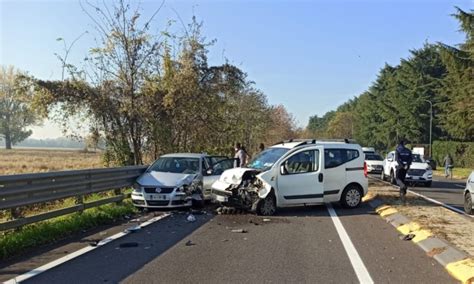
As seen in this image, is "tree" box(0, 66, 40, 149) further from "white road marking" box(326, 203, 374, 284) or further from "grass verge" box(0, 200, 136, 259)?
"white road marking" box(326, 203, 374, 284)

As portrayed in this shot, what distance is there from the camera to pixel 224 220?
12.3 m

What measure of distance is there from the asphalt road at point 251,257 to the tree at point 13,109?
36.6ft

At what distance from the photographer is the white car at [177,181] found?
1366 cm

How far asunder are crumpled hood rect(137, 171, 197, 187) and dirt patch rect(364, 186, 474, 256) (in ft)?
18.5

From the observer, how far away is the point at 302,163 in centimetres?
1423

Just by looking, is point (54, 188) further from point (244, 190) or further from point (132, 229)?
point (244, 190)

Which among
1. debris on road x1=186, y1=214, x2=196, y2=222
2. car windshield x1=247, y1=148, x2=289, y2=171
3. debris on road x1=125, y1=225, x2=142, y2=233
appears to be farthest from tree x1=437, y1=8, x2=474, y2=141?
debris on road x1=125, y1=225, x2=142, y2=233

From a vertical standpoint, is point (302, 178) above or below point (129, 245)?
above

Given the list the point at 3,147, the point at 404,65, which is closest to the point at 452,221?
the point at 3,147

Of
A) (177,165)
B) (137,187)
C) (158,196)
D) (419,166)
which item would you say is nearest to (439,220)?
(158,196)

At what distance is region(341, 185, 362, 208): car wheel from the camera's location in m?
14.7

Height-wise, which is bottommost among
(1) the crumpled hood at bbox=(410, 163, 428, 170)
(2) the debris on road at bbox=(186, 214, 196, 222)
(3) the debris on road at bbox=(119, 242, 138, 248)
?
(3) the debris on road at bbox=(119, 242, 138, 248)

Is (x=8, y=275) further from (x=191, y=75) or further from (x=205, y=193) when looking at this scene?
(x=191, y=75)

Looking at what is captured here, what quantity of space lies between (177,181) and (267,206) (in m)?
2.51
